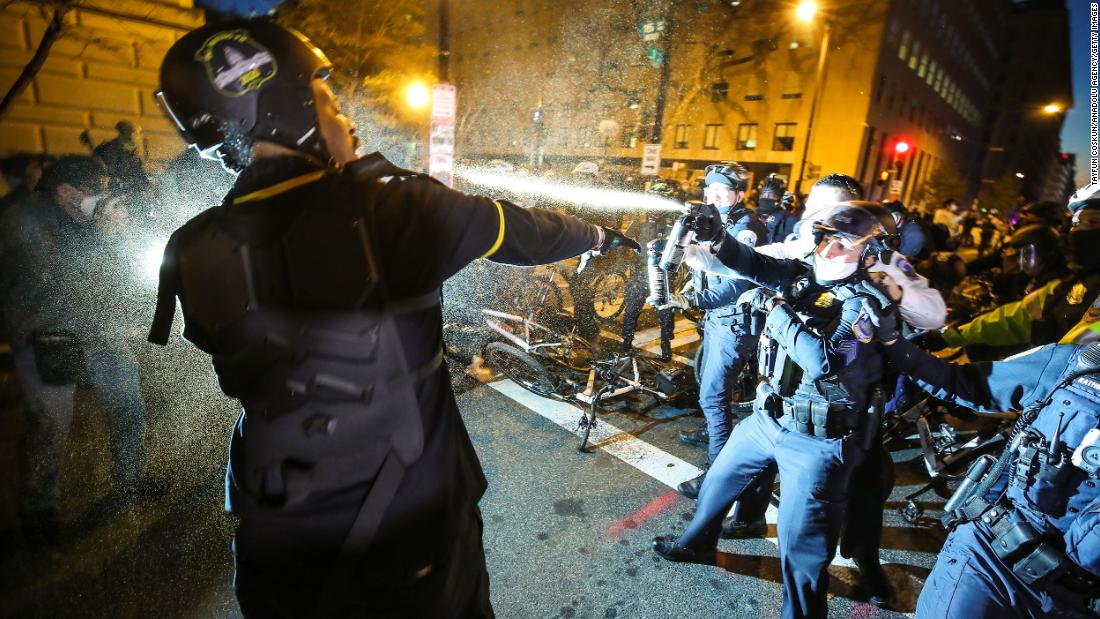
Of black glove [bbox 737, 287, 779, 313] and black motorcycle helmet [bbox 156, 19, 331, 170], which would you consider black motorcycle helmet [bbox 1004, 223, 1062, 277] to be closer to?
black glove [bbox 737, 287, 779, 313]

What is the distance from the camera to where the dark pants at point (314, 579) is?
1536mm

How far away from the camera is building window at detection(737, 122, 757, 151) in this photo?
35.2 m

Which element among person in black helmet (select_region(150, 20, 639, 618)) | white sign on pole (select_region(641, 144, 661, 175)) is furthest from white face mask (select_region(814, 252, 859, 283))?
white sign on pole (select_region(641, 144, 661, 175))

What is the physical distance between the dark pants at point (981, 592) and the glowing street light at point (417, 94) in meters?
18.0

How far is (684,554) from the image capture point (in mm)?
3311

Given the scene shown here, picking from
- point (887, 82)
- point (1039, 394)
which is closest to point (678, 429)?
point (1039, 394)

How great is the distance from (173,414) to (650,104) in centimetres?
3565

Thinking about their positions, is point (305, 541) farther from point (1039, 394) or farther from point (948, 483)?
point (948, 483)

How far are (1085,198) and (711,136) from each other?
126ft

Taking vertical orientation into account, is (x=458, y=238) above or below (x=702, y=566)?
above

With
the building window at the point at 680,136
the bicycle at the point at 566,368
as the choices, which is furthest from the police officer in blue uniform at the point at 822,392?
the building window at the point at 680,136

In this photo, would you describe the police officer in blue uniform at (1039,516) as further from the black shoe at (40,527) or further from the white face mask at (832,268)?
the black shoe at (40,527)

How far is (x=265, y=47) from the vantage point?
1.51m

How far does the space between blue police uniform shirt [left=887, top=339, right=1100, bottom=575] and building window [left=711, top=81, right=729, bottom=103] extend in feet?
128
